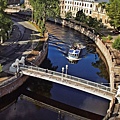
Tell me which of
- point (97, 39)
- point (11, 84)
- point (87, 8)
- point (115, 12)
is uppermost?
point (115, 12)

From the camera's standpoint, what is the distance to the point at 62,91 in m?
63.0

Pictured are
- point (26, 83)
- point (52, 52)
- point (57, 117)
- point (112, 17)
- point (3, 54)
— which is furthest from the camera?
point (112, 17)

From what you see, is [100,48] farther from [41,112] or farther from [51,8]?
[41,112]

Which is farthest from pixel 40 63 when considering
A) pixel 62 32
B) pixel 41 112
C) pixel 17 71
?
pixel 62 32

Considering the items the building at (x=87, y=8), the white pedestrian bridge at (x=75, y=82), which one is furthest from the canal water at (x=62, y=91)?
the building at (x=87, y=8)

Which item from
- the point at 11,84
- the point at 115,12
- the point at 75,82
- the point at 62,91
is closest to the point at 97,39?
the point at 115,12

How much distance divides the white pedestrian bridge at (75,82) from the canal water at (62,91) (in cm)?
290

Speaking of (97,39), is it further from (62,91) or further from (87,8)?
(62,91)

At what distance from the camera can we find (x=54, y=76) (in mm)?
58312

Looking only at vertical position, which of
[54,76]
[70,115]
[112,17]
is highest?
[112,17]

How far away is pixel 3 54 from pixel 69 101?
2760 cm

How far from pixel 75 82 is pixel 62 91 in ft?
27.4

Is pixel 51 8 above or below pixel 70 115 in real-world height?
above

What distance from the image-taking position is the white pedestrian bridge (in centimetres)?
5312
